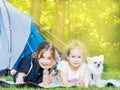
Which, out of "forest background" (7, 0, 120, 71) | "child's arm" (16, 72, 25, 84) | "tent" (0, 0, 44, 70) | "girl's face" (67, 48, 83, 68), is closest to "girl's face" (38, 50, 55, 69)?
"girl's face" (67, 48, 83, 68)

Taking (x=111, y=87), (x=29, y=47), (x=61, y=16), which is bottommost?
(x=111, y=87)

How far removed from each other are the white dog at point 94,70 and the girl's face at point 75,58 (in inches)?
4.3

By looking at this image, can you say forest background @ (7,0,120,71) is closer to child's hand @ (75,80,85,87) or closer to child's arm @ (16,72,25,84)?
child's arm @ (16,72,25,84)

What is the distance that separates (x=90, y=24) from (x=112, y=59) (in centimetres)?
230

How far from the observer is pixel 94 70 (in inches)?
219

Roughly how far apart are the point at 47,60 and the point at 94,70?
0.57 meters

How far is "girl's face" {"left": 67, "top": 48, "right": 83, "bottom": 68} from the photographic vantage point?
5582mm

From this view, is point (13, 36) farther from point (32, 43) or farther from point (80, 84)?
point (80, 84)

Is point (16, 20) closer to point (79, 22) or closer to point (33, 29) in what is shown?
point (33, 29)

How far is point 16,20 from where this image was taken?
765 centimetres

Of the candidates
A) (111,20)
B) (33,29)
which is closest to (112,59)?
(111,20)

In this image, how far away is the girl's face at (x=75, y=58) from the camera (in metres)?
5.58

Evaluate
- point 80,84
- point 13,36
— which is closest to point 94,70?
point 80,84

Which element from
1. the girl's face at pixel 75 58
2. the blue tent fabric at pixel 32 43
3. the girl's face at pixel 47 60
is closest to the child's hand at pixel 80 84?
the girl's face at pixel 75 58
